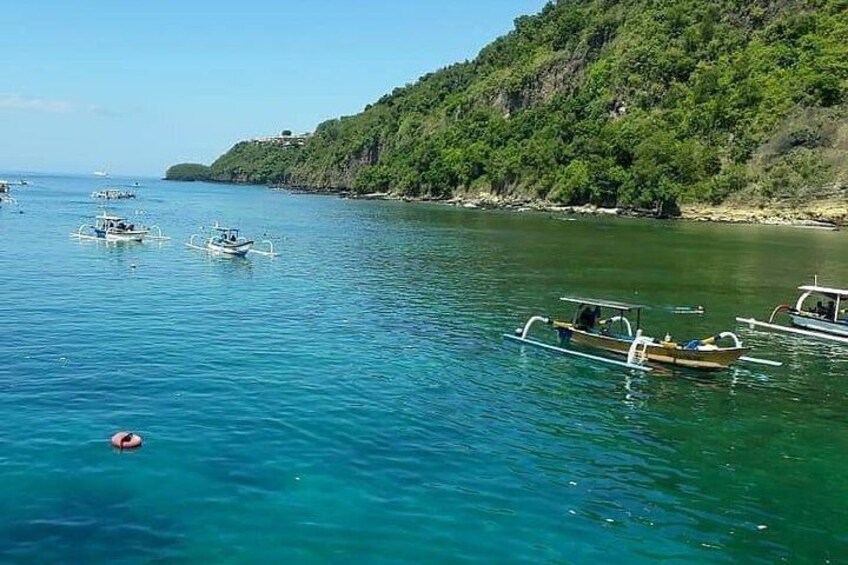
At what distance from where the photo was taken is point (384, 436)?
25422 mm

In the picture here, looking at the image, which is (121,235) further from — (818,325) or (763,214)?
(763,214)

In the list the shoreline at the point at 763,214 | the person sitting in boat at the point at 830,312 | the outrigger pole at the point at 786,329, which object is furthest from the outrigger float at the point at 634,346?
the shoreline at the point at 763,214

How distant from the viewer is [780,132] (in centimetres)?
15788

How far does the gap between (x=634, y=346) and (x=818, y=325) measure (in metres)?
17.4

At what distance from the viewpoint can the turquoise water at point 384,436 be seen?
1842cm

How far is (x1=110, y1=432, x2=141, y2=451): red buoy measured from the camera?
22.9 m

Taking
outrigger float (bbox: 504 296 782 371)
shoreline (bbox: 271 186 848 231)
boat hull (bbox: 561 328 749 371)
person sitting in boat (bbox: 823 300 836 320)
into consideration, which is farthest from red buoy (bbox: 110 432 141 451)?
shoreline (bbox: 271 186 848 231)

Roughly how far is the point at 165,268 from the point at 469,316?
31.9 meters

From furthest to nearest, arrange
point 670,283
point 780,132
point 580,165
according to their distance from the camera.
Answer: point 580,165, point 780,132, point 670,283

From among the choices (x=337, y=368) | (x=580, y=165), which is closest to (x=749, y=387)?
(x=337, y=368)

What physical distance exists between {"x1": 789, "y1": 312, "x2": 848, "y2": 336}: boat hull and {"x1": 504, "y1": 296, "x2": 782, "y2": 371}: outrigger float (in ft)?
23.3

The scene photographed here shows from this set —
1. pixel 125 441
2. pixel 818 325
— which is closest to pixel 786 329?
pixel 818 325

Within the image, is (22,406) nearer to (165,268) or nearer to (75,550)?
(75,550)

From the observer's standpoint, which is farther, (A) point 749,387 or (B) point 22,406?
(A) point 749,387
